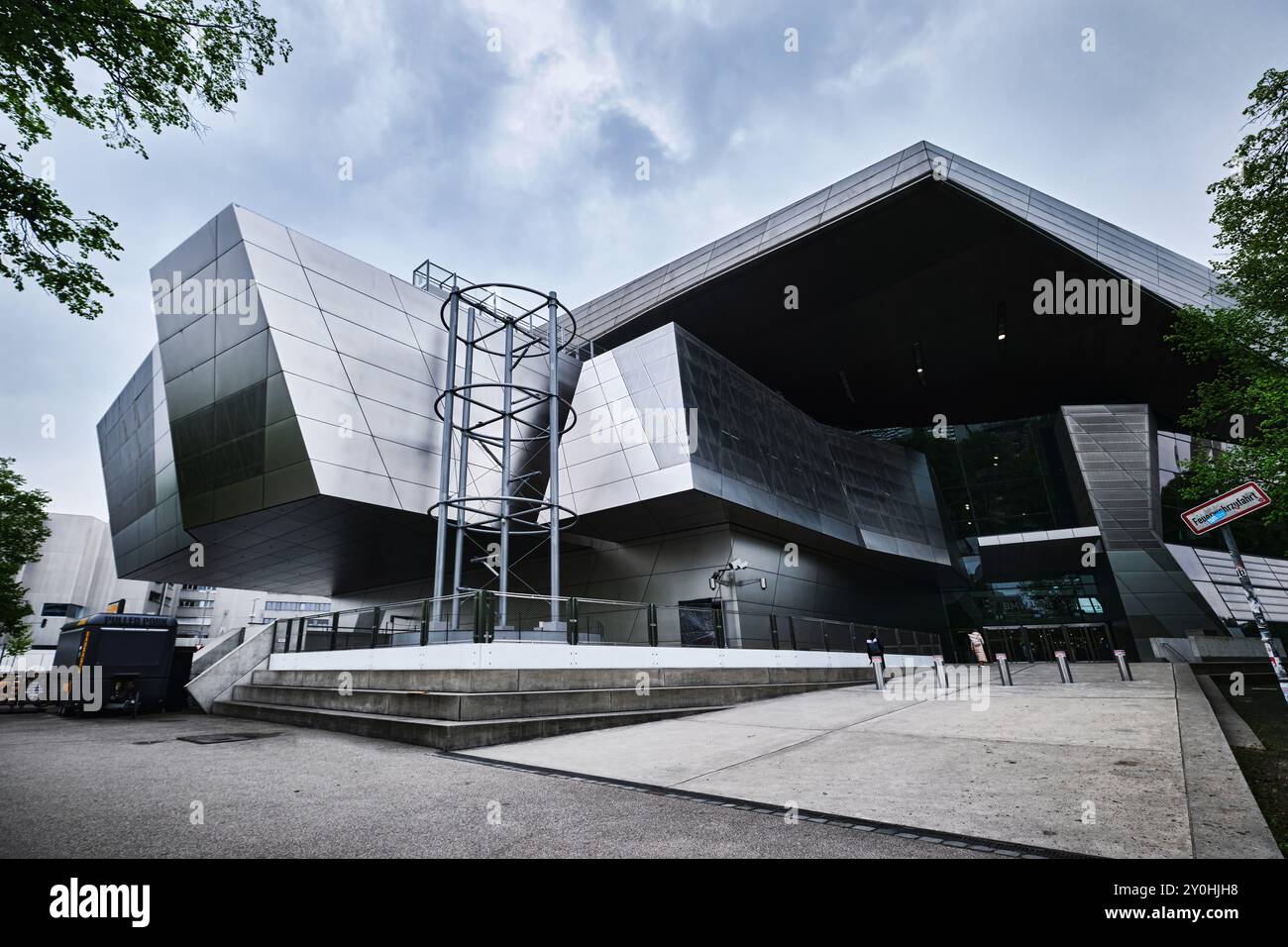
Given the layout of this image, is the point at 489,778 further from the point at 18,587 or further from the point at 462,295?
the point at 18,587

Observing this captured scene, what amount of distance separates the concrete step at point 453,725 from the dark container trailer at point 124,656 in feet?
20.3

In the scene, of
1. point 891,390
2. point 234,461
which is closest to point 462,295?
point 234,461

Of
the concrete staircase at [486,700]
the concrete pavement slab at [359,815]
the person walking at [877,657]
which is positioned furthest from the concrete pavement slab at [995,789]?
the person walking at [877,657]

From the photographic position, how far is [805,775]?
597cm

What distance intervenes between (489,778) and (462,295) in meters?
18.7

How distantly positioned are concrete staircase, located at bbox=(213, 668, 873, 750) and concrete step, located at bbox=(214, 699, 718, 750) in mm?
15

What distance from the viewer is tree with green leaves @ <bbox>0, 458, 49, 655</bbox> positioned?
32.2 m

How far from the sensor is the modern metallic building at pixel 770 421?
62.5ft

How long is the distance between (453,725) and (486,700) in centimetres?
87

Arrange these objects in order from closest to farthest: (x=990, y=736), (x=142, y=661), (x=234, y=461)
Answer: (x=990, y=736)
(x=142, y=661)
(x=234, y=461)

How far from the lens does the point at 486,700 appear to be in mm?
9641

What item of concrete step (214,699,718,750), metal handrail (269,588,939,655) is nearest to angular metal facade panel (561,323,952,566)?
metal handrail (269,588,939,655)

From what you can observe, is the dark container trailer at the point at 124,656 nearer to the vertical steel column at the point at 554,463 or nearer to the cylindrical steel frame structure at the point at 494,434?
the cylindrical steel frame structure at the point at 494,434

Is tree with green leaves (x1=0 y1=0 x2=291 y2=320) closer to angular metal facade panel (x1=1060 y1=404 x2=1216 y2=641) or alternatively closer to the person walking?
the person walking
